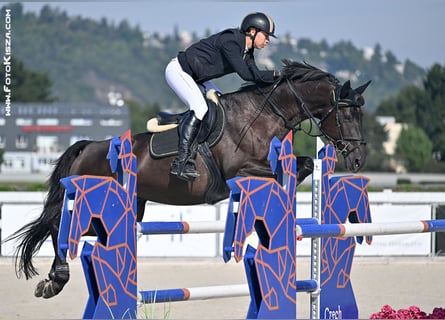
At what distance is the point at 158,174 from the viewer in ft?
17.5

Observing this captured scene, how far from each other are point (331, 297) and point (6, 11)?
385 centimetres

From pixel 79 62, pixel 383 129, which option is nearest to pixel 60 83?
pixel 79 62

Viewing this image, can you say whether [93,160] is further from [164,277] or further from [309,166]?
[164,277]

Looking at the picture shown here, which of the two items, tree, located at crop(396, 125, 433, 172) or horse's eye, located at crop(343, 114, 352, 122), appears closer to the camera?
horse's eye, located at crop(343, 114, 352, 122)

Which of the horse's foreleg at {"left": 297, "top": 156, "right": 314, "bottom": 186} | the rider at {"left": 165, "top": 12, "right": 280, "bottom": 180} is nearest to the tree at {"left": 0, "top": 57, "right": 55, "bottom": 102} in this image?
the rider at {"left": 165, "top": 12, "right": 280, "bottom": 180}

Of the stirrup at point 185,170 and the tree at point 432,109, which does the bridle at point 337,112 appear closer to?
the stirrup at point 185,170

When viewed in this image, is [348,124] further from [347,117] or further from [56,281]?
[56,281]

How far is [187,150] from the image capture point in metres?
5.12

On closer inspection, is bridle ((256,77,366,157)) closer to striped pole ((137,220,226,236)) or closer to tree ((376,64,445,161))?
striped pole ((137,220,226,236))

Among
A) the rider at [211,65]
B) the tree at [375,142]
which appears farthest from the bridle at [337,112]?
the tree at [375,142]

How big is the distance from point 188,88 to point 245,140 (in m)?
0.48

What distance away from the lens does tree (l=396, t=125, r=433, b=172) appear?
167 ft

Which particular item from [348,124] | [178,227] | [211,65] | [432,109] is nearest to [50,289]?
[178,227]

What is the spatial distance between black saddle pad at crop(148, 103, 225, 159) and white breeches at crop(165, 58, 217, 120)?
145 mm
